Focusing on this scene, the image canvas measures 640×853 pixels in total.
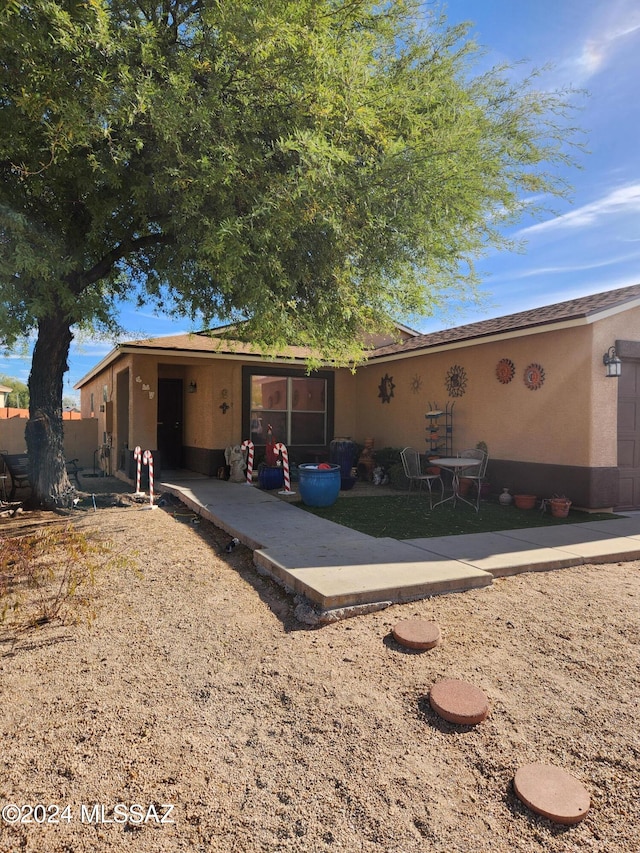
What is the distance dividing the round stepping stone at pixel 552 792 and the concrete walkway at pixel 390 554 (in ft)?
5.77

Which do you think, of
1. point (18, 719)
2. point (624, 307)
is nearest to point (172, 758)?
point (18, 719)

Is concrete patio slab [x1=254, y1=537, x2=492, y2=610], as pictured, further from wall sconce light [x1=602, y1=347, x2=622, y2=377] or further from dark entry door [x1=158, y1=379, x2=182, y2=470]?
dark entry door [x1=158, y1=379, x2=182, y2=470]

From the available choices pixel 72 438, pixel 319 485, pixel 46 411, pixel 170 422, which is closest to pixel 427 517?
pixel 319 485

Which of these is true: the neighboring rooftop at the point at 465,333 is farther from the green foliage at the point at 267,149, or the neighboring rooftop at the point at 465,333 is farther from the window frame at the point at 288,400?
the green foliage at the point at 267,149

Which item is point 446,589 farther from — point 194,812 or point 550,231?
point 550,231

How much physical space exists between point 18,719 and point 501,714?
7.92 feet

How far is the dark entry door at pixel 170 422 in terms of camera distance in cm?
1383

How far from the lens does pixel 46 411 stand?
779 cm

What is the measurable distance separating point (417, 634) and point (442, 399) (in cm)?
782

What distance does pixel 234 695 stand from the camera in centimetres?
272

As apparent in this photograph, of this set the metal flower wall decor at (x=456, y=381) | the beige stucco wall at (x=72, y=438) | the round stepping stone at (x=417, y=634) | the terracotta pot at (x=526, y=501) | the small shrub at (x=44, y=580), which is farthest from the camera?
the beige stucco wall at (x=72, y=438)

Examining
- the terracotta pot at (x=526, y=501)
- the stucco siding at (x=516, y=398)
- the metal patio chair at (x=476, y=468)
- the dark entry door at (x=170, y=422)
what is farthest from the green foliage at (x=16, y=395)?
the terracotta pot at (x=526, y=501)

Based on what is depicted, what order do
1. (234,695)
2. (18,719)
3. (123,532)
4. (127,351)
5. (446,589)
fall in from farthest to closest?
(127,351)
(123,532)
(446,589)
(234,695)
(18,719)

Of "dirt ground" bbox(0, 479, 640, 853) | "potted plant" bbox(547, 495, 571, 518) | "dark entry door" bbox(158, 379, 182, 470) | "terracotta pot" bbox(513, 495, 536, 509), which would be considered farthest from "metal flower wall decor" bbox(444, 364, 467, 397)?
"dark entry door" bbox(158, 379, 182, 470)
